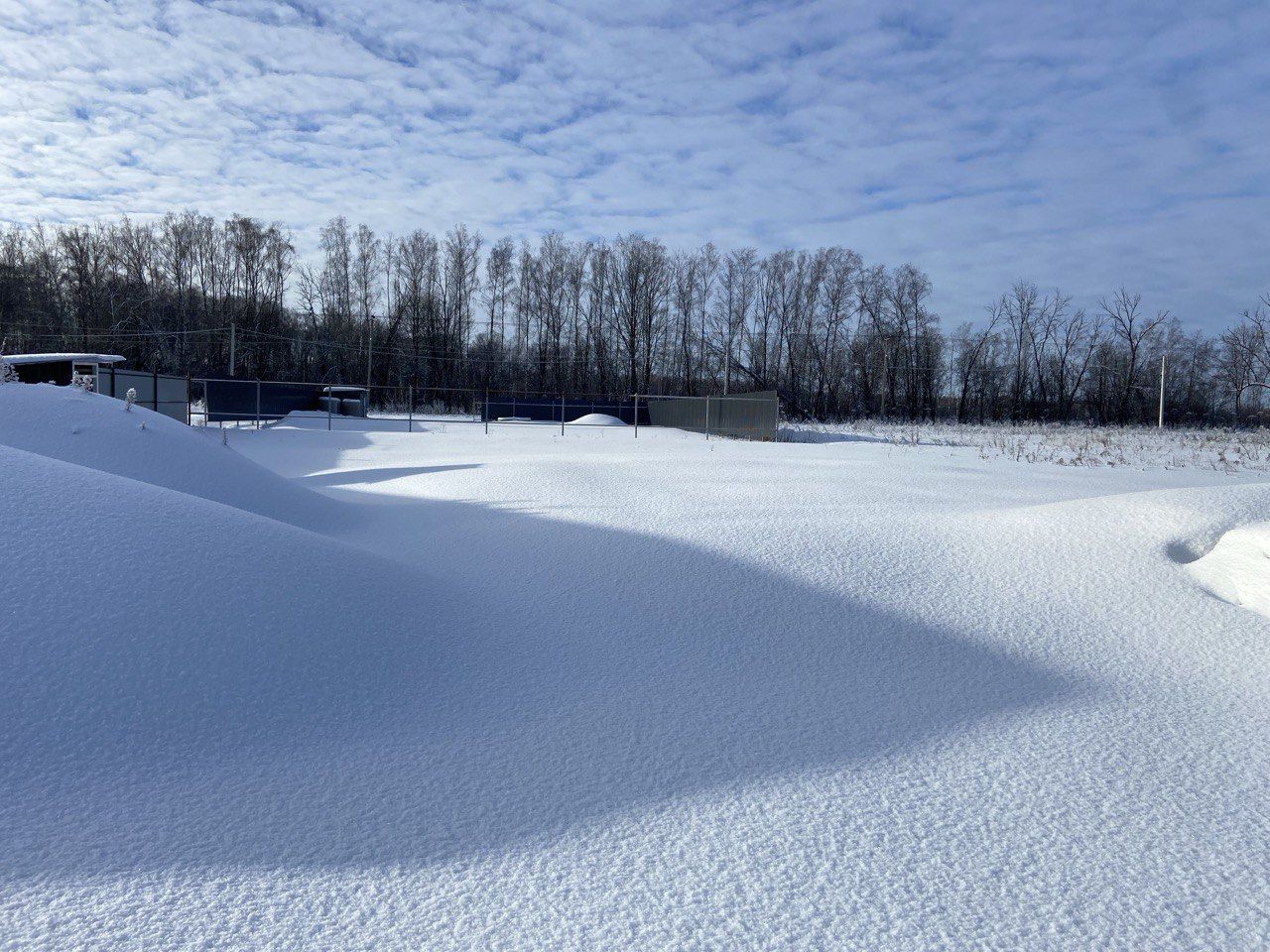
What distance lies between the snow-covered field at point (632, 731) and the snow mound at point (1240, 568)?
0.02 m

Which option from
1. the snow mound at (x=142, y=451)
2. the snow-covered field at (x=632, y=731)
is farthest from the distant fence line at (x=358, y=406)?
the snow-covered field at (x=632, y=731)

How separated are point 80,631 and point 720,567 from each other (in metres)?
2.80

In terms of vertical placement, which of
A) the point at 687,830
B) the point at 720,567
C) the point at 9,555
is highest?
the point at 9,555

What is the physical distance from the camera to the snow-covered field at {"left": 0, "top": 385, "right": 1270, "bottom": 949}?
1639mm

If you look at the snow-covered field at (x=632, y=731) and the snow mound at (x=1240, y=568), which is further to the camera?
Answer: the snow mound at (x=1240, y=568)

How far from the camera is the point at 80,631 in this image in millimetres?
2445

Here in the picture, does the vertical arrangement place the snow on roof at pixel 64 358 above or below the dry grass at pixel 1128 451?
above

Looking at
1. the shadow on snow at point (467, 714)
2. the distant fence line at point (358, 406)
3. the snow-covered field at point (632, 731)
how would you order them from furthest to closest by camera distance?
1. the distant fence line at point (358, 406)
2. the shadow on snow at point (467, 714)
3. the snow-covered field at point (632, 731)

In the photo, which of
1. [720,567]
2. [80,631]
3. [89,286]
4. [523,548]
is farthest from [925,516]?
[89,286]

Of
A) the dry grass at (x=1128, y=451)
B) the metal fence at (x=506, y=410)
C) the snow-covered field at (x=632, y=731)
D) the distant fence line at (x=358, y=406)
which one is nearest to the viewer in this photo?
the snow-covered field at (x=632, y=731)

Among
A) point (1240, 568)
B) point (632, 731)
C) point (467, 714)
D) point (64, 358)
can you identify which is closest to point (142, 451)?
point (467, 714)

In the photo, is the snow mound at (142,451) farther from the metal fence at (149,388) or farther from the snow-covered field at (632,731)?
the metal fence at (149,388)

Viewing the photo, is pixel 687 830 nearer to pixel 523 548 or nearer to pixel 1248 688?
pixel 1248 688

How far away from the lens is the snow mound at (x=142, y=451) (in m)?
5.52
